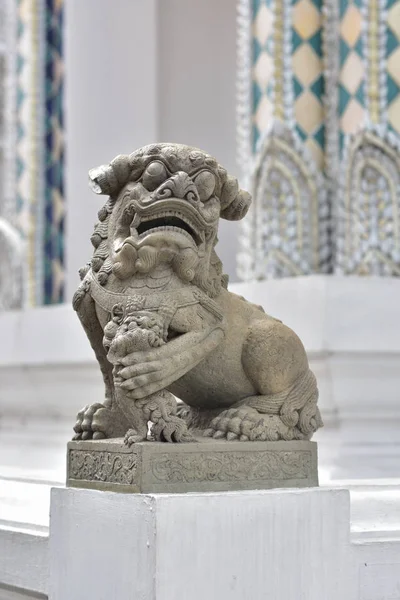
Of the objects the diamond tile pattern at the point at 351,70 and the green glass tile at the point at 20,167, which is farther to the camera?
the green glass tile at the point at 20,167

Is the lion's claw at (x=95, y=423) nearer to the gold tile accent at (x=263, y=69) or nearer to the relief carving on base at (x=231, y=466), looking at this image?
the relief carving on base at (x=231, y=466)

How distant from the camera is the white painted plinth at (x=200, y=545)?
74.0 inches

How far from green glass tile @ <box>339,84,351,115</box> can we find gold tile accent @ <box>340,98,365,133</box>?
0.08 ft

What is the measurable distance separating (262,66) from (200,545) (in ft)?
8.36

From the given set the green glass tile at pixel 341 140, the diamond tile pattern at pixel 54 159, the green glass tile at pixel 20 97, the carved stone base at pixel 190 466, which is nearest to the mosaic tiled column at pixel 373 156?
the green glass tile at pixel 341 140

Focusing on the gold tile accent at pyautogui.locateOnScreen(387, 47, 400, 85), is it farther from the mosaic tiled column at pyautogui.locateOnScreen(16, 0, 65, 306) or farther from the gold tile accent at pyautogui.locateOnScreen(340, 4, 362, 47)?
the mosaic tiled column at pyautogui.locateOnScreen(16, 0, 65, 306)

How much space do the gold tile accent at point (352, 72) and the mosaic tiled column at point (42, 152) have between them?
6.86 ft

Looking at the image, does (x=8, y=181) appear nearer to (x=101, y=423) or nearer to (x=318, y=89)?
(x=318, y=89)

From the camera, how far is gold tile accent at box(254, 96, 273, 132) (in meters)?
3.99

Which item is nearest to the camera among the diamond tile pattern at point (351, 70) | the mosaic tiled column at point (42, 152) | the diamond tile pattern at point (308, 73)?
the diamond tile pattern at point (351, 70)

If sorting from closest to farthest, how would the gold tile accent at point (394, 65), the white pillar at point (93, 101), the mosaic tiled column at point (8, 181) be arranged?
the gold tile accent at point (394, 65)
the white pillar at point (93, 101)
the mosaic tiled column at point (8, 181)

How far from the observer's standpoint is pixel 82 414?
7.43 ft

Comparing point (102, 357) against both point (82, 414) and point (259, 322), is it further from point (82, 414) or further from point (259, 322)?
point (259, 322)

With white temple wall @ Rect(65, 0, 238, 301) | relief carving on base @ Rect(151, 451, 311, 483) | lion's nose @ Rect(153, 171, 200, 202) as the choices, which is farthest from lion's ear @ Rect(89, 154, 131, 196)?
white temple wall @ Rect(65, 0, 238, 301)
